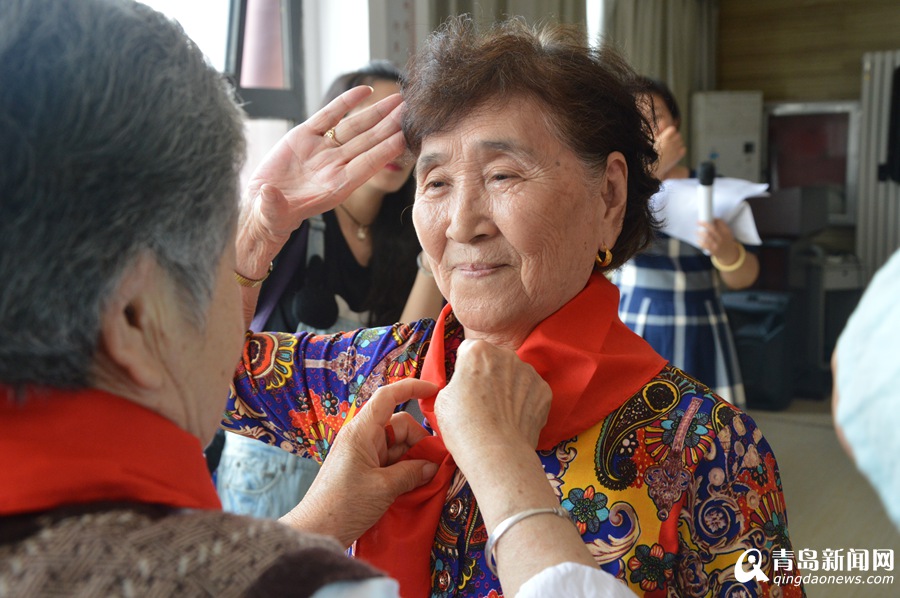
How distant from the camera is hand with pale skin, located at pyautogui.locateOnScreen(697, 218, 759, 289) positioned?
9.12 feet

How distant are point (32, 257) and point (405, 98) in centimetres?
92

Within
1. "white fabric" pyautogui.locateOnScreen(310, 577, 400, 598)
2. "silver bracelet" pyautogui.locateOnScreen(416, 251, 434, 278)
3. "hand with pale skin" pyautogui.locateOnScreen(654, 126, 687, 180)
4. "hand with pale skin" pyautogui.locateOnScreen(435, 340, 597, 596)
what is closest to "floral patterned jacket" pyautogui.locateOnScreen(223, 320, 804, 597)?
"hand with pale skin" pyautogui.locateOnScreen(435, 340, 597, 596)

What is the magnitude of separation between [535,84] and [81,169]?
0.84 meters

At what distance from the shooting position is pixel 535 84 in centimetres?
127

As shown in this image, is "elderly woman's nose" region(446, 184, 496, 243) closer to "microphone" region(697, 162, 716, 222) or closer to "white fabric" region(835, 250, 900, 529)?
"white fabric" region(835, 250, 900, 529)

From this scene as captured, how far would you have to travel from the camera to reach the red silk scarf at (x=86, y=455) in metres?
0.57

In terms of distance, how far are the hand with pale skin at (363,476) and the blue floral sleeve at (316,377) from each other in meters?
0.18

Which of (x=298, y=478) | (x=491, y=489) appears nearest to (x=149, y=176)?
(x=491, y=489)

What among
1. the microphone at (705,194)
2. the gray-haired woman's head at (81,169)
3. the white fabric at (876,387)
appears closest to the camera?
the white fabric at (876,387)

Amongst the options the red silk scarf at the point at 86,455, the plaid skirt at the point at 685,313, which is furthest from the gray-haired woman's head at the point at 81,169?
the plaid skirt at the point at 685,313

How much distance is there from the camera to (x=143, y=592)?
0.56 m

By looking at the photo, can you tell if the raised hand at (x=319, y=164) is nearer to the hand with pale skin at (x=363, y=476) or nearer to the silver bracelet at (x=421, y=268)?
the hand with pale skin at (x=363, y=476)

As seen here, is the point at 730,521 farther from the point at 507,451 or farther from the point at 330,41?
the point at 330,41

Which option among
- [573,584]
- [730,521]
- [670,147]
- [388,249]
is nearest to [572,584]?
[573,584]
